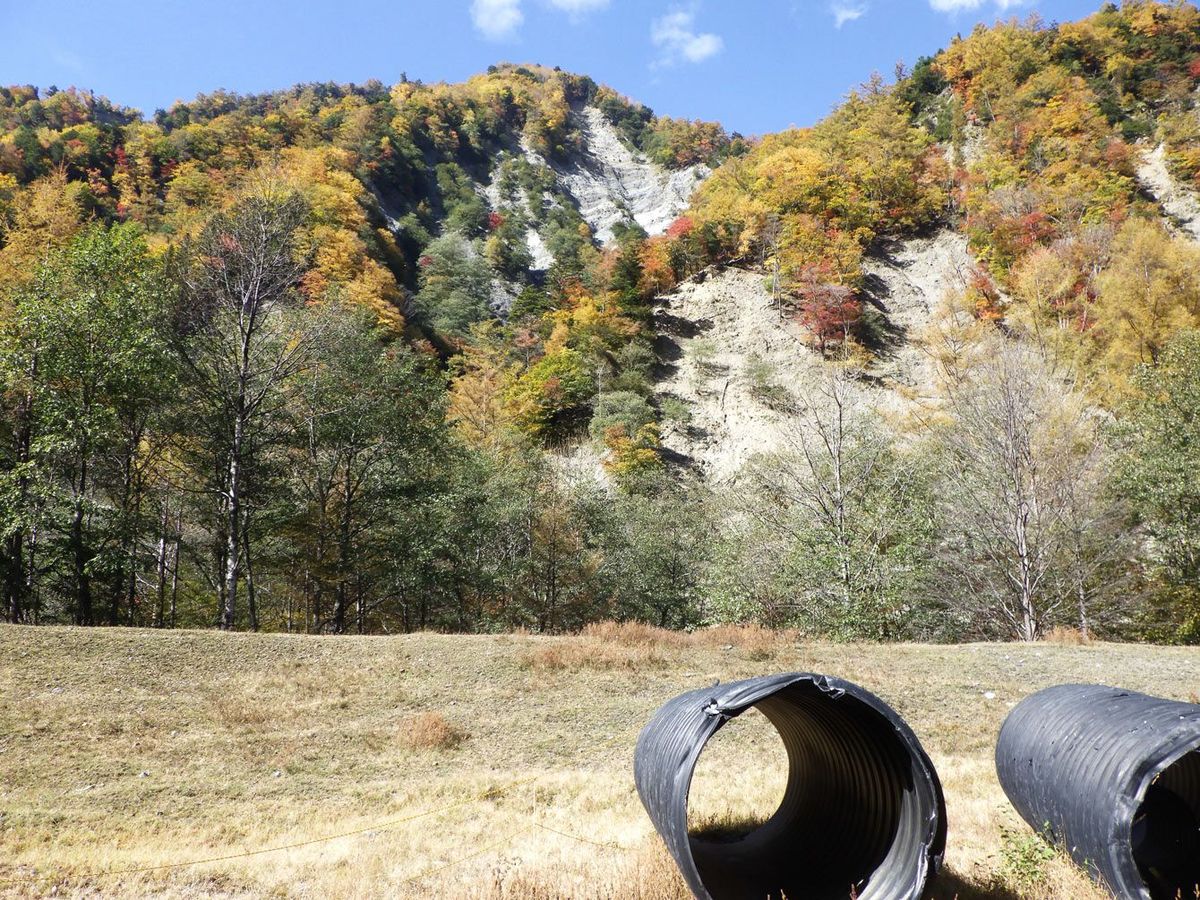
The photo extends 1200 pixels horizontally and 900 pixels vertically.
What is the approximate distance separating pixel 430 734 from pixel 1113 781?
29.9 ft

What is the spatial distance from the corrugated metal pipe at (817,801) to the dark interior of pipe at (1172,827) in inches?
93.3

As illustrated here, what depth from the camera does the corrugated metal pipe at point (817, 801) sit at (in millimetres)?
4367

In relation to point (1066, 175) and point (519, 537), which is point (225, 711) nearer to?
point (519, 537)

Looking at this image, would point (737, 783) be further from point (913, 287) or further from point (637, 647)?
point (913, 287)

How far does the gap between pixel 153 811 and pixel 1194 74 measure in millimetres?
97385

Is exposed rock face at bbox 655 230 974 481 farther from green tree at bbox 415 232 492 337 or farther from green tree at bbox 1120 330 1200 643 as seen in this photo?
green tree at bbox 415 232 492 337

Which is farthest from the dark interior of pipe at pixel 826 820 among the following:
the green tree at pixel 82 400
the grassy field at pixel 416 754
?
the green tree at pixel 82 400

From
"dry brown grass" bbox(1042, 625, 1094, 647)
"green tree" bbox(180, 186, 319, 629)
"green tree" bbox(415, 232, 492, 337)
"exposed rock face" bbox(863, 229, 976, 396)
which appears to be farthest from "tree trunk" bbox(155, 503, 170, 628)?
"exposed rock face" bbox(863, 229, 976, 396)

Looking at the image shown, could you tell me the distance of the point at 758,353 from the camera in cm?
5466

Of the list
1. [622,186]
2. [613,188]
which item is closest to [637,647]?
[613,188]

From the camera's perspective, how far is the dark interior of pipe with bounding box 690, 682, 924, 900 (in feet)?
15.9

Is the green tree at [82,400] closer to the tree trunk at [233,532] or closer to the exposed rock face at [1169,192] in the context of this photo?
the tree trunk at [233,532]

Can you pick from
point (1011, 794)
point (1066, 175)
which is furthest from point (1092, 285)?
point (1011, 794)

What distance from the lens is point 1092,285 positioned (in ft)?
144
